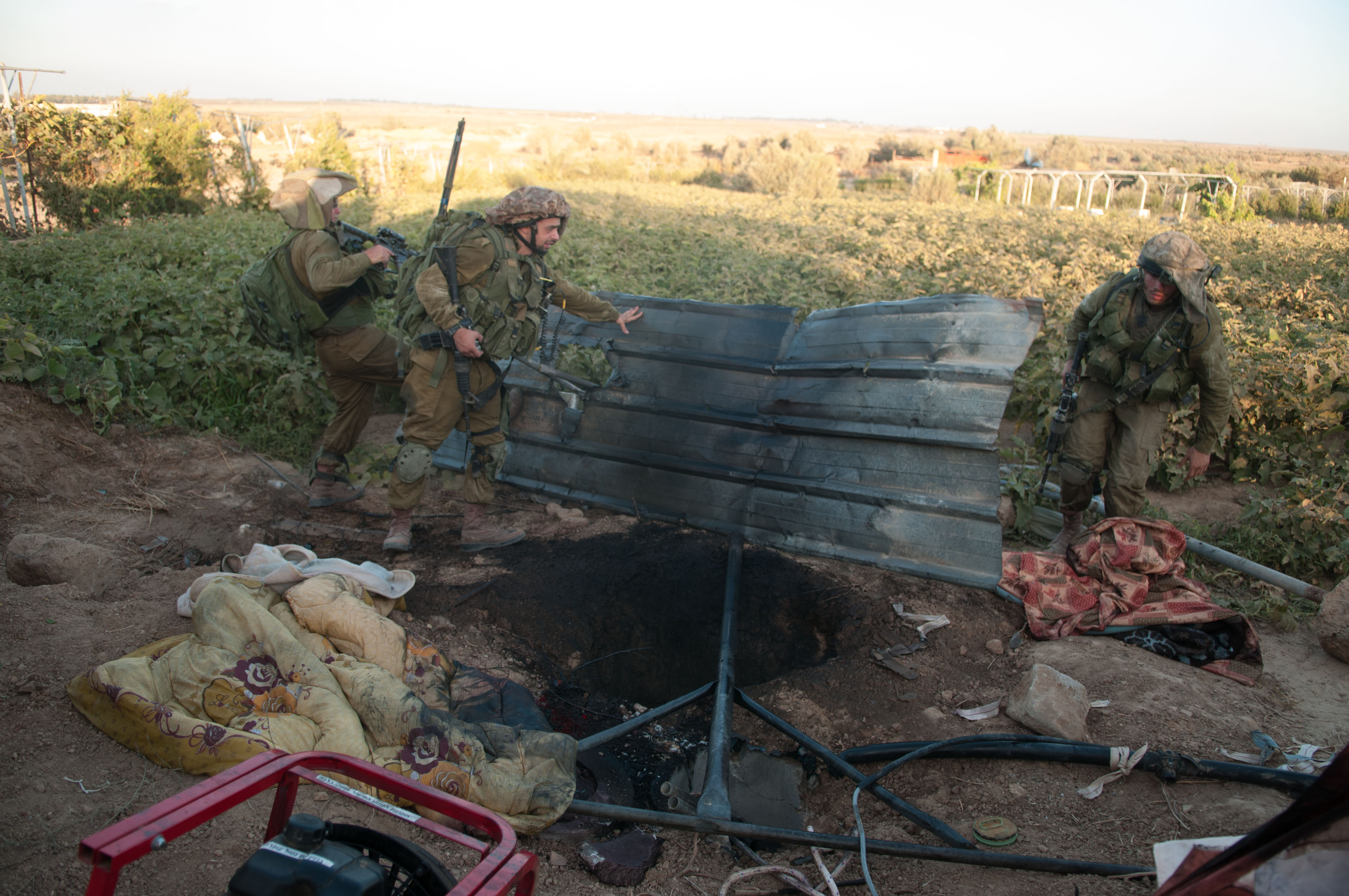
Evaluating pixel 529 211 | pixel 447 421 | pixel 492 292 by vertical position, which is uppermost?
pixel 529 211

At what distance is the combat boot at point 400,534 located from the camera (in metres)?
4.82

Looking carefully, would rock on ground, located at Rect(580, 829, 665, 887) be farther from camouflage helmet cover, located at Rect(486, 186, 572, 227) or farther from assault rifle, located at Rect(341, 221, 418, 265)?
assault rifle, located at Rect(341, 221, 418, 265)

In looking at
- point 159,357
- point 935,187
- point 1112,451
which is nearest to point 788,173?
point 935,187

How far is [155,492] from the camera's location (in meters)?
5.16

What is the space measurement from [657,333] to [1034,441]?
3.15m

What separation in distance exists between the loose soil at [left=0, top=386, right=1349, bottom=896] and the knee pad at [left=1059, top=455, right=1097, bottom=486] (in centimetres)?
105

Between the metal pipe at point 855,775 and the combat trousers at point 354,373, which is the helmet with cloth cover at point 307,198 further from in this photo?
the metal pipe at point 855,775

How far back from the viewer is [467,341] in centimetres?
444

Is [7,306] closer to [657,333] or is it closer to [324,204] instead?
[324,204]

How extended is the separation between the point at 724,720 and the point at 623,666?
96 centimetres

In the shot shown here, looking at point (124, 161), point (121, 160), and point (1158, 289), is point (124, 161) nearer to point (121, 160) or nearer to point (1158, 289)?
point (121, 160)

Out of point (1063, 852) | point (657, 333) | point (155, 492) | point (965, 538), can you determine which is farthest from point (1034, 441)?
point (155, 492)

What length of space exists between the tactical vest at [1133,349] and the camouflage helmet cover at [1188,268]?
3.8 inches

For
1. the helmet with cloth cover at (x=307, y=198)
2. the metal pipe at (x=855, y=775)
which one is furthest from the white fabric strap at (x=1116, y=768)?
the helmet with cloth cover at (x=307, y=198)
